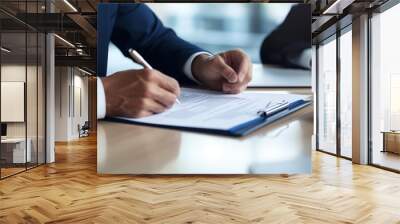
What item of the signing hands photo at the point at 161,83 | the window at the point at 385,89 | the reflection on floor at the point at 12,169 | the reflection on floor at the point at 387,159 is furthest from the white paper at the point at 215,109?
the reflection on floor at the point at 387,159

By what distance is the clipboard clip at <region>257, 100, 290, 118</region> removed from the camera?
6.05m

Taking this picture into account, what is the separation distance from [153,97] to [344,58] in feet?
17.1

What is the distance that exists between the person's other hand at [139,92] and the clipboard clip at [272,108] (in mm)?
1327

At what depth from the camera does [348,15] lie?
Answer: 299 inches

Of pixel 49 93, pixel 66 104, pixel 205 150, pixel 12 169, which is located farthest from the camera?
pixel 66 104

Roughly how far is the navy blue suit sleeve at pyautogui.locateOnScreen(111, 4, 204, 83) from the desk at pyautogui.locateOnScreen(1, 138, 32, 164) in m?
2.69

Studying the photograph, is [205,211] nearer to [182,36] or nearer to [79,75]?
[182,36]

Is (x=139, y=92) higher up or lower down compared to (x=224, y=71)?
lower down

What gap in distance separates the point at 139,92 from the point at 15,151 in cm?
286

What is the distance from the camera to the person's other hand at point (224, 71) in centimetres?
617

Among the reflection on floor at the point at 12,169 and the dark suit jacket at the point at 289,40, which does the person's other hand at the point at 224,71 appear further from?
the reflection on floor at the point at 12,169

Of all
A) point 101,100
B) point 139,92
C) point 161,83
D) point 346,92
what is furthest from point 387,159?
point 101,100

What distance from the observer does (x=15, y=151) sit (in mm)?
7254

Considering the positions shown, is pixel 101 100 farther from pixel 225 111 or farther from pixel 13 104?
pixel 13 104
